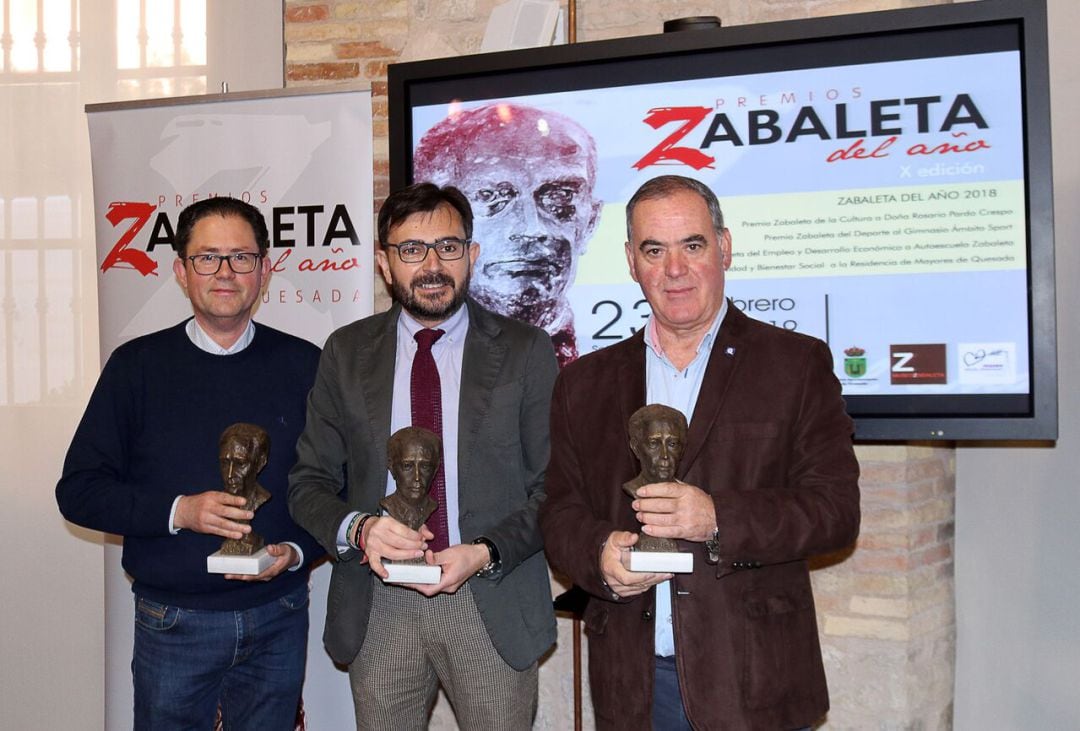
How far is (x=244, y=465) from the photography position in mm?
2691

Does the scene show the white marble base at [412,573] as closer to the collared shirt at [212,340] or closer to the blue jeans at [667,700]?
the blue jeans at [667,700]

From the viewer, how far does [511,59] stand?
12.0ft

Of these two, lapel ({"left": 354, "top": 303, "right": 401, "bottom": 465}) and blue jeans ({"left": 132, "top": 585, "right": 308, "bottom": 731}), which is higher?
lapel ({"left": 354, "top": 303, "right": 401, "bottom": 465})

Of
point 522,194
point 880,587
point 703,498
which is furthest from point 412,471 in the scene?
point 880,587

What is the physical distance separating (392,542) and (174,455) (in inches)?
33.0

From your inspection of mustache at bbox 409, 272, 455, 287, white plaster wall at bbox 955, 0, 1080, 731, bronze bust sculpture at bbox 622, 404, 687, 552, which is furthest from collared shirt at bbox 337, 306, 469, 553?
white plaster wall at bbox 955, 0, 1080, 731

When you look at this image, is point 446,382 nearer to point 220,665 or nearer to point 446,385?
point 446,385

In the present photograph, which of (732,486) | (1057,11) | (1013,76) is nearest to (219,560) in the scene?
Result: (732,486)

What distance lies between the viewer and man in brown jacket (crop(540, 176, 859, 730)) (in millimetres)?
2182

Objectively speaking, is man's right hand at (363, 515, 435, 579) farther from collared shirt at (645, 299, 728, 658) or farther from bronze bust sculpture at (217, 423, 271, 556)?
collared shirt at (645, 299, 728, 658)

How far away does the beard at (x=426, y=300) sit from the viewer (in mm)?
2711

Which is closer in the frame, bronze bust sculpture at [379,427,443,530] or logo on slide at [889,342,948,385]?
bronze bust sculpture at [379,427,443,530]

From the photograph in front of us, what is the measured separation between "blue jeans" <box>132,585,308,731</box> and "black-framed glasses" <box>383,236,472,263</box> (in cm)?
105

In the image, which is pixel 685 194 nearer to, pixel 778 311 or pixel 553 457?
pixel 553 457
